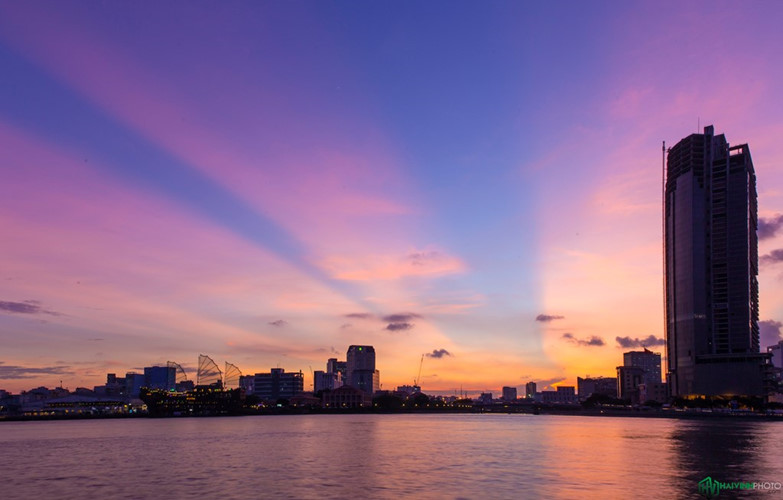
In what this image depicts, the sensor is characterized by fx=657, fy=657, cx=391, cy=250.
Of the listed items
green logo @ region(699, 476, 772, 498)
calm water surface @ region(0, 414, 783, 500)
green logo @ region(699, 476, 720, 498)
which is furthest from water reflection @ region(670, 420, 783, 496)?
green logo @ region(699, 476, 772, 498)

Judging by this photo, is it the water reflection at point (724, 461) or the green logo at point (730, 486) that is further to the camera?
the water reflection at point (724, 461)

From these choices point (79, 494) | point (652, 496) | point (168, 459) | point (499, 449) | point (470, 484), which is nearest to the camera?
point (652, 496)

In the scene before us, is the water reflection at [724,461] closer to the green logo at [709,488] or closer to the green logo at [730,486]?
the green logo at [709,488]

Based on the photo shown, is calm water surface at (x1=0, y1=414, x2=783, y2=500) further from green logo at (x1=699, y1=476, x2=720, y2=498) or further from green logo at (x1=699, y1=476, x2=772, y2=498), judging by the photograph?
green logo at (x1=699, y1=476, x2=772, y2=498)

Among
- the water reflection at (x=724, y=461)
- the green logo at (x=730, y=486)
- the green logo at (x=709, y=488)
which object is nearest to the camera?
the green logo at (x=709, y=488)

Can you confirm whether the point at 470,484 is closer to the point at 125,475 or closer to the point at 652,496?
the point at 652,496

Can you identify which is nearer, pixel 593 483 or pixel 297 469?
pixel 593 483

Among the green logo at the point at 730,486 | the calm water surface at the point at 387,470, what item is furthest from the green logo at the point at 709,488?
the calm water surface at the point at 387,470

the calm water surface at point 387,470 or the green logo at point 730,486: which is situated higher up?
the green logo at point 730,486

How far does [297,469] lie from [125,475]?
62.8 feet

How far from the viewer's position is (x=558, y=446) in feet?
371

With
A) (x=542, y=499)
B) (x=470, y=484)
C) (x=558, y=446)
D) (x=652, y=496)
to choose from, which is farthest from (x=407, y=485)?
(x=558, y=446)

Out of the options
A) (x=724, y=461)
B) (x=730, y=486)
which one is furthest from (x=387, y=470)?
(x=724, y=461)

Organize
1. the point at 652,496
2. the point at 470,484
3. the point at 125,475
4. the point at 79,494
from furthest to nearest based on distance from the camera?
the point at 125,475 < the point at 470,484 < the point at 79,494 < the point at 652,496
